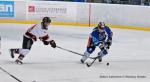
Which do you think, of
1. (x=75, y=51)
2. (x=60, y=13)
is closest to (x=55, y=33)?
(x=60, y=13)

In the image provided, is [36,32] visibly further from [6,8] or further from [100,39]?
[6,8]

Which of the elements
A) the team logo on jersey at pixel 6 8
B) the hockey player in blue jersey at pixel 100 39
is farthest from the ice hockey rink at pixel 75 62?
the team logo on jersey at pixel 6 8

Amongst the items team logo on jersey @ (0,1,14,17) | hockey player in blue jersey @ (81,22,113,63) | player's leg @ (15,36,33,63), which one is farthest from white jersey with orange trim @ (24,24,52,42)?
team logo on jersey @ (0,1,14,17)

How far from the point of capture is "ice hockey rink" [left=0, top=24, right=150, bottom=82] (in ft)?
31.4

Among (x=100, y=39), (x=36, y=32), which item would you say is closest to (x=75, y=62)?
(x=100, y=39)

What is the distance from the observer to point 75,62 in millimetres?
11578

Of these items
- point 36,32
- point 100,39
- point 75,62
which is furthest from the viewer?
point 75,62

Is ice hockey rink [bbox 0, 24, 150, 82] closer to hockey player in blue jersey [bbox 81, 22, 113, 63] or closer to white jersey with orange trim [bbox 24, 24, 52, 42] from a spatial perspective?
hockey player in blue jersey [bbox 81, 22, 113, 63]

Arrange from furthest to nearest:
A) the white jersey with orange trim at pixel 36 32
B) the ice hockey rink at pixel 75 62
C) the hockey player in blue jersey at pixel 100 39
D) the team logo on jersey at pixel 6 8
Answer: the team logo on jersey at pixel 6 8, the hockey player in blue jersey at pixel 100 39, the white jersey with orange trim at pixel 36 32, the ice hockey rink at pixel 75 62

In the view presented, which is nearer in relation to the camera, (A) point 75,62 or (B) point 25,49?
(B) point 25,49

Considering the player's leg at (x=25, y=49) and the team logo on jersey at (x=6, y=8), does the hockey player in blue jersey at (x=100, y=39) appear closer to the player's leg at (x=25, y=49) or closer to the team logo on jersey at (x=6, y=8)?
the player's leg at (x=25, y=49)

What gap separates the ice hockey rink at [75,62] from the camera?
9577mm

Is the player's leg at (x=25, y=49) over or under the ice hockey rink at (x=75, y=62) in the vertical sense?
over

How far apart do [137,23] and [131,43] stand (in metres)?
3.61
